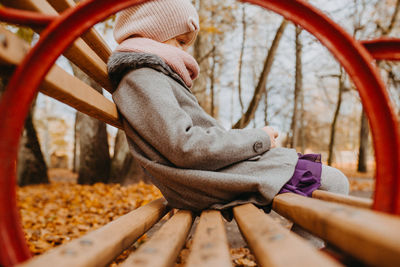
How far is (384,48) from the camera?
766 mm

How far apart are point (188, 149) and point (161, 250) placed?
441 millimetres

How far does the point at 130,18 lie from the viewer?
4.62 ft

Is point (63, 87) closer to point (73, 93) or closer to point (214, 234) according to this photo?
point (73, 93)

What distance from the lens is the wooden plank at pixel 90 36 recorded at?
105 cm

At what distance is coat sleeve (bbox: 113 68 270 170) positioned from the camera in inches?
39.4

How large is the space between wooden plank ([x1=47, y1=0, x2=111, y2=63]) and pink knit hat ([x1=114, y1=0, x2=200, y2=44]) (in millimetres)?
111

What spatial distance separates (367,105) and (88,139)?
211 inches

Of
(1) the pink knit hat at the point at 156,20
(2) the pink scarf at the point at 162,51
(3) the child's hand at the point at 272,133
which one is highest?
(1) the pink knit hat at the point at 156,20

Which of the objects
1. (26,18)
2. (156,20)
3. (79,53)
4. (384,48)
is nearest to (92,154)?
(156,20)

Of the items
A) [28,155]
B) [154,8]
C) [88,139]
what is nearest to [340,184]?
[154,8]

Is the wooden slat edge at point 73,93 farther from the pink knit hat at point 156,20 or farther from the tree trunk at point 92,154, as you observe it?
the tree trunk at point 92,154

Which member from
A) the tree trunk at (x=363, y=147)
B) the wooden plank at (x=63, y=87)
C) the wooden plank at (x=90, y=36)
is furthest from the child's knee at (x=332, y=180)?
the tree trunk at (x=363, y=147)

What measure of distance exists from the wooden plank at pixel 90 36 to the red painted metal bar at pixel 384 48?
38.8 inches

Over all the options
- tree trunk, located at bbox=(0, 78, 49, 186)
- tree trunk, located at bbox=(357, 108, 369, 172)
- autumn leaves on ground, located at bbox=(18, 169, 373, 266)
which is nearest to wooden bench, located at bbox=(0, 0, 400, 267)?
autumn leaves on ground, located at bbox=(18, 169, 373, 266)
